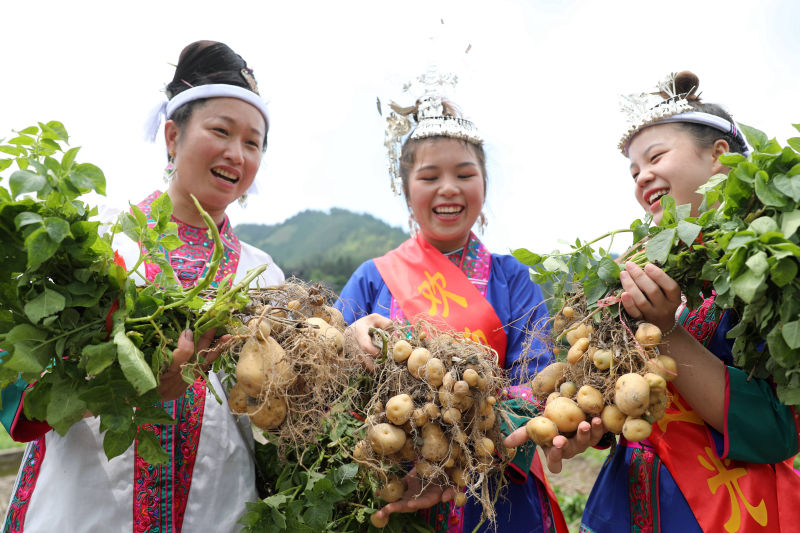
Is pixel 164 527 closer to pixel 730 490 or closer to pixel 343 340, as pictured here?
pixel 343 340

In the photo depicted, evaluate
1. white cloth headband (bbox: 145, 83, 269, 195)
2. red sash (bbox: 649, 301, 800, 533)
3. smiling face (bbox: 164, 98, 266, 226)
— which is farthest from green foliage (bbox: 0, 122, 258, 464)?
red sash (bbox: 649, 301, 800, 533)

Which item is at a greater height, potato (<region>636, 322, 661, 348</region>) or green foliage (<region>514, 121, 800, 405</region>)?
green foliage (<region>514, 121, 800, 405</region>)

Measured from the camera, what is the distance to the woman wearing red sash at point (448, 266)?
7.55 ft

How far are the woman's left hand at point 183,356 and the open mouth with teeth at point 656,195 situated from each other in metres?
1.62

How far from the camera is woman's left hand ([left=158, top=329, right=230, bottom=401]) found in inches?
56.5

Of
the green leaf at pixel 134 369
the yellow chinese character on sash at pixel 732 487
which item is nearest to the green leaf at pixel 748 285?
the yellow chinese character on sash at pixel 732 487

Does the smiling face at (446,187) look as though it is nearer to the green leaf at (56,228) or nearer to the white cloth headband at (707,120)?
the white cloth headband at (707,120)

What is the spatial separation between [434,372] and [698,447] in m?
0.90

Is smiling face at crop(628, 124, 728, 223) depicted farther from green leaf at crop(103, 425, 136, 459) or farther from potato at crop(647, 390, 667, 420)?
green leaf at crop(103, 425, 136, 459)

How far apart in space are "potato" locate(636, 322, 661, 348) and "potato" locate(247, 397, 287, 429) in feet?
3.46

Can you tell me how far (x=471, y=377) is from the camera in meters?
1.54

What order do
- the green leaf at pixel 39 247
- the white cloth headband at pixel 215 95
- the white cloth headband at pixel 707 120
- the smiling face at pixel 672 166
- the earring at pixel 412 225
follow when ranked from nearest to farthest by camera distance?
the green leaf at pixel 39 247, the smiling face at pixel 672 166, the white cloth headband at pixel 707 120, the white cloth headband at pixel 215 95, the earring at pixel 412 225

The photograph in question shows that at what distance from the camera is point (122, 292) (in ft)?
4.56

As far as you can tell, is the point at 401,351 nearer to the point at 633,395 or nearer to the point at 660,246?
the point at 633,395
